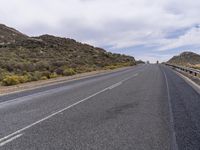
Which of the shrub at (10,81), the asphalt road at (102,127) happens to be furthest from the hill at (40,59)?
the asphalt road at (102,127)

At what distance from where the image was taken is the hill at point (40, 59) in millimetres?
38766

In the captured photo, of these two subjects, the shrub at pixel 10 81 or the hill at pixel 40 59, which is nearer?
the shrub at pixel 10 81

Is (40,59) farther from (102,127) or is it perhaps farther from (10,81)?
(102,127)

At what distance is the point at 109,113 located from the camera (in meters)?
11.2

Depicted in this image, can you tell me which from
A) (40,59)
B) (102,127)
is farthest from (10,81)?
(40,59)

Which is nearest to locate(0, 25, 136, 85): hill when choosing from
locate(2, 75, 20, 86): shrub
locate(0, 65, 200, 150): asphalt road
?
locate(2, 75, 20, 86): shrub

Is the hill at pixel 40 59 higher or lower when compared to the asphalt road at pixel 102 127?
higher

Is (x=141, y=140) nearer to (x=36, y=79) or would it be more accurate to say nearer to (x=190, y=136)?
(x=190, y=136)

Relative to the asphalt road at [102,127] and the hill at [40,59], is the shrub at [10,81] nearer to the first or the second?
the hill at [40,59]

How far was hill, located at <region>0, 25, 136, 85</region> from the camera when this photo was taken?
38766mm

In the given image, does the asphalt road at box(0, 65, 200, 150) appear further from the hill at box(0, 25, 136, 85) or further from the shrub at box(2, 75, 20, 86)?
the hill at box(0, 25, 136, 85)

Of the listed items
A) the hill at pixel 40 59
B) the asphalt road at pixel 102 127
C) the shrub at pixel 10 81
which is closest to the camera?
the asphalt road at pixel 102 127

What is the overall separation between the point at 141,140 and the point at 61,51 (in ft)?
300

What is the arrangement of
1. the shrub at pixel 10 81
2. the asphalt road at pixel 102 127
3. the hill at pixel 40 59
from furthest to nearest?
the hill at pixel 40 59 < the shrub at pixel 10 81 < the asphalt road at pixel 102 127
